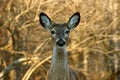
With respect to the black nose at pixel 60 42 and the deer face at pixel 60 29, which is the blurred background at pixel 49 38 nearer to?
the deer face at pixel 60 29

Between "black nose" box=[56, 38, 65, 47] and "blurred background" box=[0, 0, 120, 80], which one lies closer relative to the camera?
"black nose" box=[56, 38, 65, 47]

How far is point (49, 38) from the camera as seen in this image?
15094mm

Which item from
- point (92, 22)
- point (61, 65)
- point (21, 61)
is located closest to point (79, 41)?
point (92, 22)

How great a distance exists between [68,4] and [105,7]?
1156mm

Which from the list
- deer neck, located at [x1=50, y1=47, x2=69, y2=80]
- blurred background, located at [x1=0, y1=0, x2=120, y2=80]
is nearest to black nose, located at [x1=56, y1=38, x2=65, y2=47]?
deer neck, located at [x1=50, y1=47, x2=69, y2=80]

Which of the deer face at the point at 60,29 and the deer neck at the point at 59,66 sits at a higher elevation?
the deer face at the point at 60,29

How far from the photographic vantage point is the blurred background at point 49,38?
49.1ft

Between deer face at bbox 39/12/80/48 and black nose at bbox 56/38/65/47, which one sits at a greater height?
deer face at bbox 39/12/80/48

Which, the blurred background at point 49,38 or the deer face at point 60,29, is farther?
the blurred background at point 49,38

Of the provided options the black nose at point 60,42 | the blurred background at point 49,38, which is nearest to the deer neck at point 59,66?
the black nose at point 60,42

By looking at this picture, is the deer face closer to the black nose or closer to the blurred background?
the black nose

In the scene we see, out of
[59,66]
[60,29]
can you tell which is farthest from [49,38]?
[59,66]

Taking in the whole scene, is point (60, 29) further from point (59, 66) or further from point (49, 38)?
point (49, 38)

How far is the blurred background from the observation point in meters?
15.0
